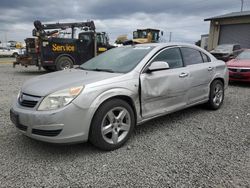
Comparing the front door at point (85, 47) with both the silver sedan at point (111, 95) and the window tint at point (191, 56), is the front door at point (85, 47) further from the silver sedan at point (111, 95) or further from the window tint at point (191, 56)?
the window tint at point (191, 56)

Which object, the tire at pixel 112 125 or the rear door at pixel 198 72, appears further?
the rear door at pixel 198 72

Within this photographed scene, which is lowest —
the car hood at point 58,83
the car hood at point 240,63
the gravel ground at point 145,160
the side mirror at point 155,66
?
the gravel ground at point 145,160

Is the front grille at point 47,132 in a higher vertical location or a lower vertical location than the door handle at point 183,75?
lower

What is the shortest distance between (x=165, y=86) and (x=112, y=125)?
3.73 ft

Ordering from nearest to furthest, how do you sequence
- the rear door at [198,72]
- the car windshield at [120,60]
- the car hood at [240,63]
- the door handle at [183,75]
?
the car windshield at [120,60], the door handle at [183,75], the rear door at [198,72], the car hood at [240,63]

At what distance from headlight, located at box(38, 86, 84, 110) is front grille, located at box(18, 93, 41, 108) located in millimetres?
127

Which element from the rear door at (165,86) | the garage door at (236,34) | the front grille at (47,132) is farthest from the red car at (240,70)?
the garage door at (236,34)

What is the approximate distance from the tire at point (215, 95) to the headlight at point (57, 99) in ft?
10.3

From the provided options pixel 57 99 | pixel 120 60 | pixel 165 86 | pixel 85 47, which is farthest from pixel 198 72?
pixel 85 47

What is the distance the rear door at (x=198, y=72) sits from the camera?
12.9 feet

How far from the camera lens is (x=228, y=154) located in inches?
109

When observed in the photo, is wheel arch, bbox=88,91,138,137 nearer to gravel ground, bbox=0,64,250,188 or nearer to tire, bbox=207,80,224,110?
gravel ground, bbox=0,64,250,188

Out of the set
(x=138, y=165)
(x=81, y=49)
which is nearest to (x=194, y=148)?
(x=138, y=165)

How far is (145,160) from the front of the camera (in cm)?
264
